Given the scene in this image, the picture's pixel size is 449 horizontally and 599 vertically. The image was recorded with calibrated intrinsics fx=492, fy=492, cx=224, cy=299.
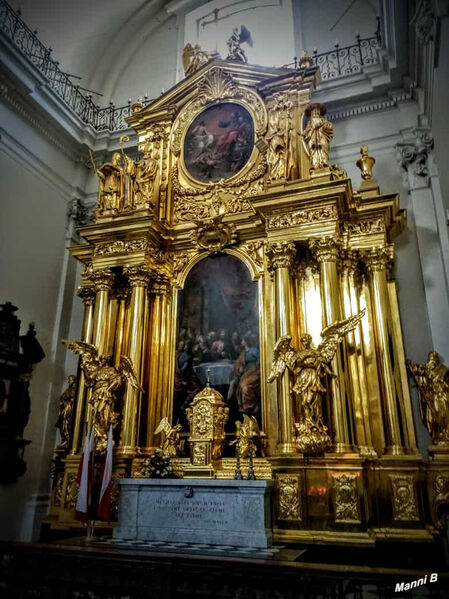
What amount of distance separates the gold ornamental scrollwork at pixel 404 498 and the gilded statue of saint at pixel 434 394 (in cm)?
77

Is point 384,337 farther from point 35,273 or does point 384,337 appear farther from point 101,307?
point 35,273

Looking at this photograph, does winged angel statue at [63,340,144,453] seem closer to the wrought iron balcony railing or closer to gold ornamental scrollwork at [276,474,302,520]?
gold ornamental scrollwork at [276,474,302,520]

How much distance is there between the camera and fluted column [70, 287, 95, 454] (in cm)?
815

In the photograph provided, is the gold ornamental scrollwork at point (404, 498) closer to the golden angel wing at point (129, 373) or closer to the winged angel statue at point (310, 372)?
the winged angel statue at point (310, 372)

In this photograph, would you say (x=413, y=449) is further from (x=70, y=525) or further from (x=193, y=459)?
(x=70, y=525)

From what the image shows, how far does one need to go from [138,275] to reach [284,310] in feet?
8.96

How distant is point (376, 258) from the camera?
788cm

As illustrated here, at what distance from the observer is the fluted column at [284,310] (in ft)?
22.3

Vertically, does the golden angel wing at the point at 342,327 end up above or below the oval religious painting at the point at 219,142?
below

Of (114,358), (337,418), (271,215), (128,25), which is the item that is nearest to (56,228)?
(114,358)

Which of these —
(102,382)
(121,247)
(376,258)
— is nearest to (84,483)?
(102,382)

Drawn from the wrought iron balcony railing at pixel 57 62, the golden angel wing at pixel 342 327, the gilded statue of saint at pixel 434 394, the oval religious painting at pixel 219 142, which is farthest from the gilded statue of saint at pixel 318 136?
the gilded statue of saint at pixel 434 394

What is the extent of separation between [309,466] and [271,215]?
393 cm

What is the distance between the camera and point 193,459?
23.8 feet
